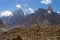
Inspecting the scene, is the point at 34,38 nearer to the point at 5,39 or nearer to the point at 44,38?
the point at 44,38

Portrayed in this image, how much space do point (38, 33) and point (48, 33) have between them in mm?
2197

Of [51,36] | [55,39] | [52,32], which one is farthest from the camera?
[52,32]

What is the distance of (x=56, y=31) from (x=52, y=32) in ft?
3.33

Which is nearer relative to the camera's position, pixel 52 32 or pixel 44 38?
pixel 44 38

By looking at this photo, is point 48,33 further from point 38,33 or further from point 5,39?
point 5,39

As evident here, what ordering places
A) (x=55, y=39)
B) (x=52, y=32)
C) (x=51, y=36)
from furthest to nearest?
(x=52, y=32), (x=51, y=36), (x=55, y=39)

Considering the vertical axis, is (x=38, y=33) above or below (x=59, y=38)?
above

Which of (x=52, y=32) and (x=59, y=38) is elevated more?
(x=52, y=32)

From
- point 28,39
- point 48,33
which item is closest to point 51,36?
point 48,33

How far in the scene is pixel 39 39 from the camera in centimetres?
3569

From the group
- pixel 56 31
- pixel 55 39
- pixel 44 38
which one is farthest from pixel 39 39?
pixel 56 31

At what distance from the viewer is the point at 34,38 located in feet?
120

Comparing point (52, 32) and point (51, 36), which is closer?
point (51, 36)

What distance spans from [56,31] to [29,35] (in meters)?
6.37
